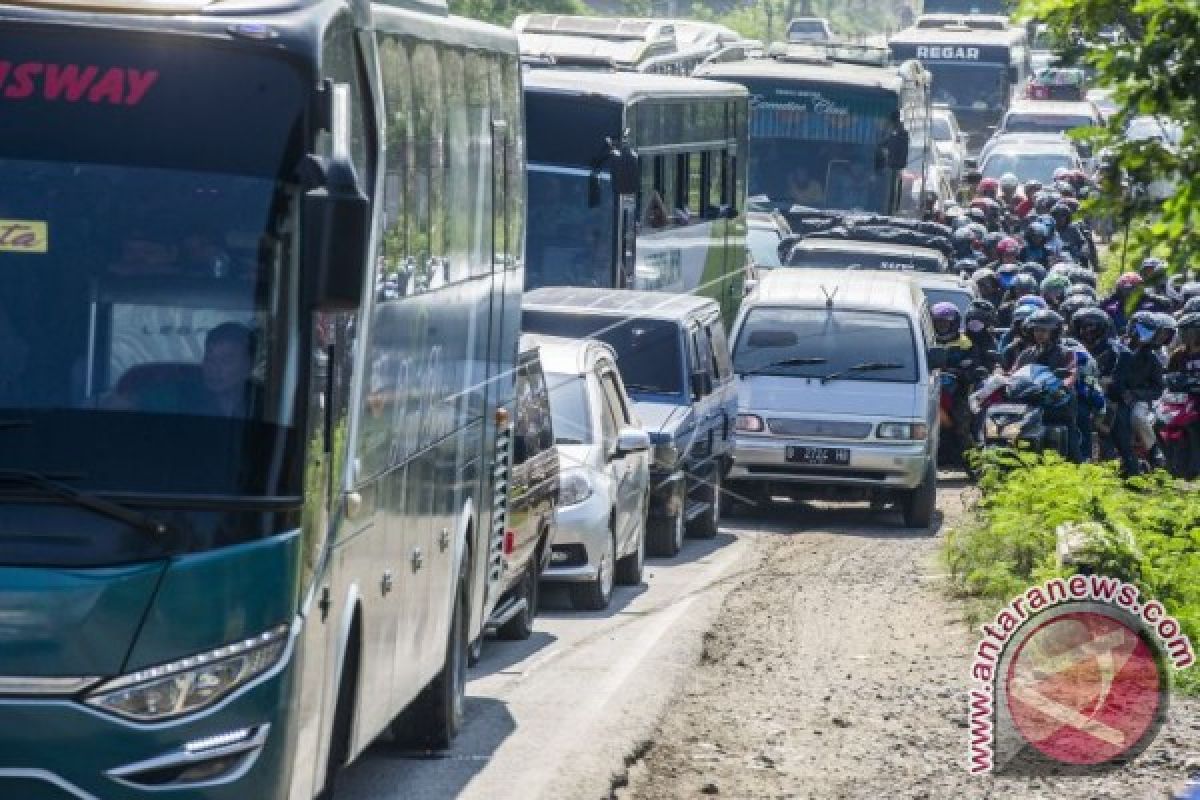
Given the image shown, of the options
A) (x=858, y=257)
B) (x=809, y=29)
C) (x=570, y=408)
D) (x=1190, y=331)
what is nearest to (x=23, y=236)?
(x=570, y=408)

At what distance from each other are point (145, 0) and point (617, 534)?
33.0ft

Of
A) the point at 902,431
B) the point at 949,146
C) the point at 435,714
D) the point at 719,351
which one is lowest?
the point at 435,714

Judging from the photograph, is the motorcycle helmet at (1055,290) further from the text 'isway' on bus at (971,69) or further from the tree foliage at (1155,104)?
the text 'isway' on bus at (971,69)

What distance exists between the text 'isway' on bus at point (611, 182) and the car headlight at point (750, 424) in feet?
6.87

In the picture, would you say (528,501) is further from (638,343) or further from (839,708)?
(638,343)

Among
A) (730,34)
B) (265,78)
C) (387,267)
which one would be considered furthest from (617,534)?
(730,34)

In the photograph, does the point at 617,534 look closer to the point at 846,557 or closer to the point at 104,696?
A: the point at 846,557

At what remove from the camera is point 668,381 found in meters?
21.3

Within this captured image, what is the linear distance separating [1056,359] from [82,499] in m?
15.4

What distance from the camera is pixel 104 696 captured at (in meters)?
7.63

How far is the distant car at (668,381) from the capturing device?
20609 mm

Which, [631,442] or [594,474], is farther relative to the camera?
[594,474]

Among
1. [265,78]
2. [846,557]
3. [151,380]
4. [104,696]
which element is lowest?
[846,557]

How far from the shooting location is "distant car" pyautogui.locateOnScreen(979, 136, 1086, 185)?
5278 centimetres
